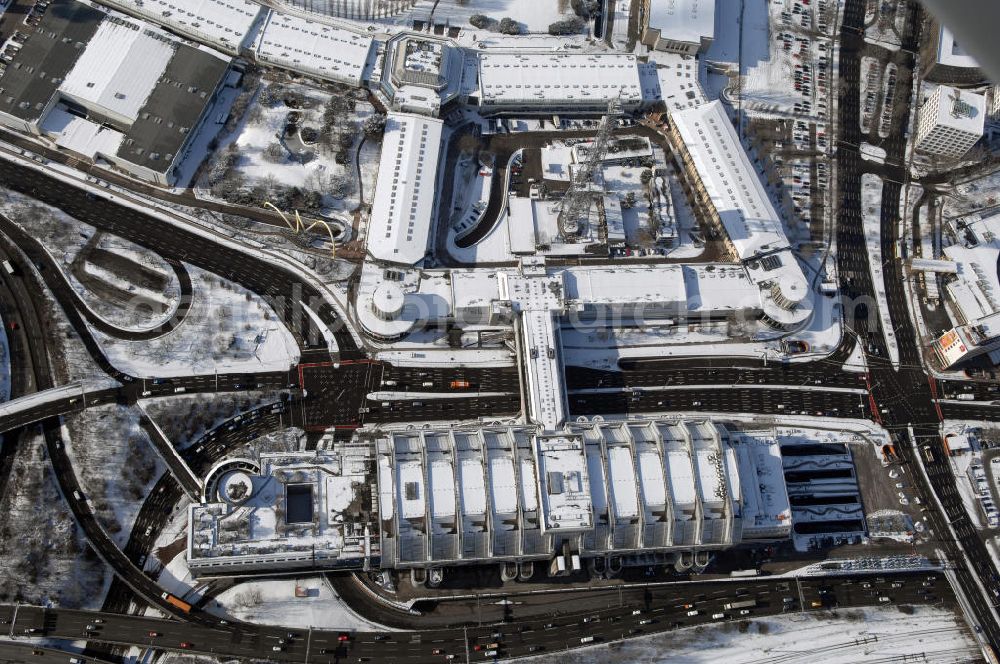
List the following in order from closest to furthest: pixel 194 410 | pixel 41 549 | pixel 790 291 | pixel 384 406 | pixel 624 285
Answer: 1. pixel 41 549
2. pixel 194 410
3. pixel 384 406
4. pixel 624 285
5. pixel 790 291

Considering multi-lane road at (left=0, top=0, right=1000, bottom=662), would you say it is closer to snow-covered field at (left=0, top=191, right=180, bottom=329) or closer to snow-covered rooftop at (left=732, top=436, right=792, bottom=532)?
snow-covered field at (left=0, top=191, right=180, bottom=329)

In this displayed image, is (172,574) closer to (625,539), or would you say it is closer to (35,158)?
(625,539)

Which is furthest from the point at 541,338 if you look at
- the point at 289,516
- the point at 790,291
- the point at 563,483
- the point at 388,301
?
the point at 289,516

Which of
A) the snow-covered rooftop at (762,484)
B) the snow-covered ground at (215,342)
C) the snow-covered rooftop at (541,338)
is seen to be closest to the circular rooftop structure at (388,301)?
the snow-covered ground at (215,342)

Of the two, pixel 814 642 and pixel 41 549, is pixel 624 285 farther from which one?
pixel 41 549

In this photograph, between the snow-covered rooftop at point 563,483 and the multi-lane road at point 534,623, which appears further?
the snow-covered rooftop at point 563,483

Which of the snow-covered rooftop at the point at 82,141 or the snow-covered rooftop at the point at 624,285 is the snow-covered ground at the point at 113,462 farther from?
the snow-covered rooftop at the point at 624,285

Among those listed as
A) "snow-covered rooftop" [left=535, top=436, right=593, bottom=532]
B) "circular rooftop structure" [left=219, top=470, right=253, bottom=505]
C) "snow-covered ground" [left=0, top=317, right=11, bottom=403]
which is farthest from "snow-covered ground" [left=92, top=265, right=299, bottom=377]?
"snow-covered rooftop" [left=535, top=436, right=593, bottom=532]
